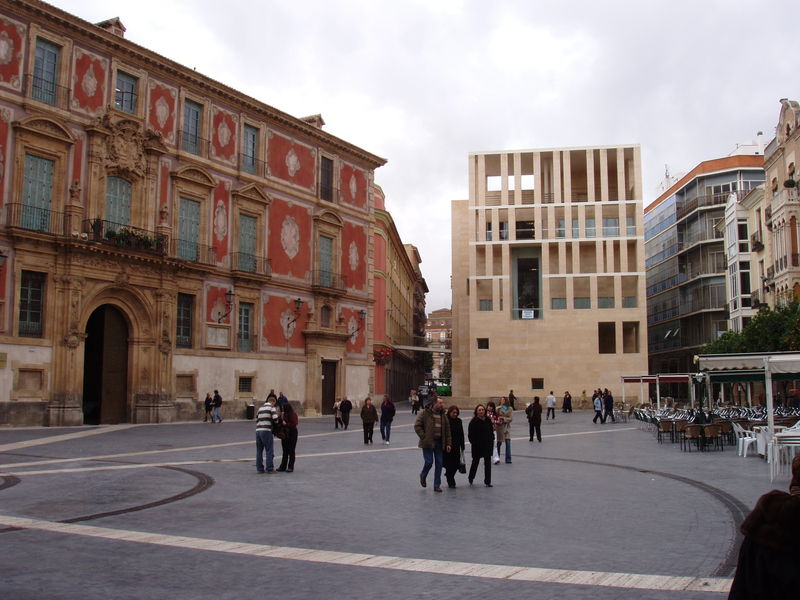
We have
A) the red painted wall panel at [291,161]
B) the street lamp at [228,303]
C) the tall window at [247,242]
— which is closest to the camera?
the street lamp at [228,303]

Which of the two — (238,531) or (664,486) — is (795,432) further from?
(238,531)

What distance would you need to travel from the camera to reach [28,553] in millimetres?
7664

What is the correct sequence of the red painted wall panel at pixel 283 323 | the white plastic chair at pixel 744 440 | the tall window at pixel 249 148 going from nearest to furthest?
the white plastic chair at pixel 744 440 < the tall window at pixel 249 148 < the red painted wall panel at pixel 283 323

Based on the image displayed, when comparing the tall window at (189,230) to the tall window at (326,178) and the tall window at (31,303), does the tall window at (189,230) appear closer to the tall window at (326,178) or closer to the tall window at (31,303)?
the tall window at (31,303)

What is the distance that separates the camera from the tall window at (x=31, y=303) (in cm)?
2748

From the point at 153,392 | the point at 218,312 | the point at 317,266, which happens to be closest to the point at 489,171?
the point at 317,266

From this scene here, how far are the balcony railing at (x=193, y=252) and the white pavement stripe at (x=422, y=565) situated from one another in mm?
25507

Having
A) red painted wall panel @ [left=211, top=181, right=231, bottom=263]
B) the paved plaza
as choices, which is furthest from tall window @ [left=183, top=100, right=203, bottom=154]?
the paved plaza

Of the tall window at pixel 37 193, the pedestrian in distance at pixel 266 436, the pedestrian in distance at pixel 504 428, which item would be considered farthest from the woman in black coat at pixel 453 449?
the tall window at pixel 37 193

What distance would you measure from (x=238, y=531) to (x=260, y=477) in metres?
5.54

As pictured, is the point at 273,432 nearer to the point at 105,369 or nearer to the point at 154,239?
the point at 105,369

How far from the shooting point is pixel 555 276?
2500 inches

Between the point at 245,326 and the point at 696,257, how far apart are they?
2081 inches

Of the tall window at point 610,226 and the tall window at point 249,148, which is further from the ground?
the tall window at point 610,226
